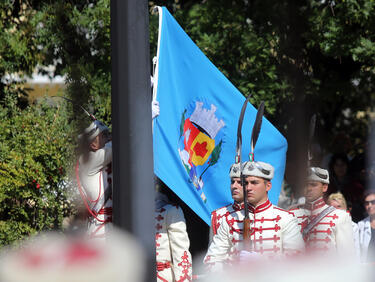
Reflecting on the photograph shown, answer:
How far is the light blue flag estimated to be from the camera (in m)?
5.23

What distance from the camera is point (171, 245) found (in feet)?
16.9

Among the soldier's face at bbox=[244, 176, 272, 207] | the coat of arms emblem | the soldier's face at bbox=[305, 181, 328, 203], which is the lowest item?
the soldier's face at bbox=[305, 181, 328, 203]

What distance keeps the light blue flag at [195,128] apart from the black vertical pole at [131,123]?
208cm

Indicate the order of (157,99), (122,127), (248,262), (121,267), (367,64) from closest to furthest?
(121,267) → (248,262) → (122,127) → (157,99) → (367,64)

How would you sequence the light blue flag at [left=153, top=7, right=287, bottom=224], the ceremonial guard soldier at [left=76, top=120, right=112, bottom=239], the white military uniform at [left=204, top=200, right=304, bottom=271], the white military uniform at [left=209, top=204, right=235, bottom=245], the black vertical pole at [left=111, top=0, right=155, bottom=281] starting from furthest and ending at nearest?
1. the light blue flag at [left=153, top=7, right=287, bottom=224]
2. the white military uniform at [left=209, top=204, right=235, bottom=245]
3. the white military uniform at [left=204, top=200, right=304, bottom=271]
4. the ceremonial guard soldier at [left=76, top=120, right=112, bottom=239]
5. the black vertical pole at [left=111, top=0, right=155, bottom=281]

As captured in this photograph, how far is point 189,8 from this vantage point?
885cm

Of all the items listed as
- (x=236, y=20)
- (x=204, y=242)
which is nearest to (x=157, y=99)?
(x=204, y=242)

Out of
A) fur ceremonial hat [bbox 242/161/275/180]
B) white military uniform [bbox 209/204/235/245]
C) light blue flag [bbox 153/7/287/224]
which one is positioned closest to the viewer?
fur ceremonial hat [bbox 242/161/275/180]

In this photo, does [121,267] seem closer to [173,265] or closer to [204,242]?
[173,265]

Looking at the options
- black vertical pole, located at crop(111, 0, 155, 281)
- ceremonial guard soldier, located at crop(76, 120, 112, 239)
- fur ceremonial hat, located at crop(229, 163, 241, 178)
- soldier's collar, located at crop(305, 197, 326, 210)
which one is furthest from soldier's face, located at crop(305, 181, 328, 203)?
ceremonial guard soldier, located at crop(76, 120, 112, 239)

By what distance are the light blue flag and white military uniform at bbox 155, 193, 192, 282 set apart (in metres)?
0.17

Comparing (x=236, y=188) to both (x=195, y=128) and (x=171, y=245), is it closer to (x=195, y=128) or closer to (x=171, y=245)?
(x=171, y=245)

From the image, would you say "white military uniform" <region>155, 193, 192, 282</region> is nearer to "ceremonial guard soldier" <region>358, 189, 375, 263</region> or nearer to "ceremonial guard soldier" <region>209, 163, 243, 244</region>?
"ceremonial guard soldier" <region>209, 163, 243, 244</region>

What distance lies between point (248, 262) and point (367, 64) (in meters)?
7.46
